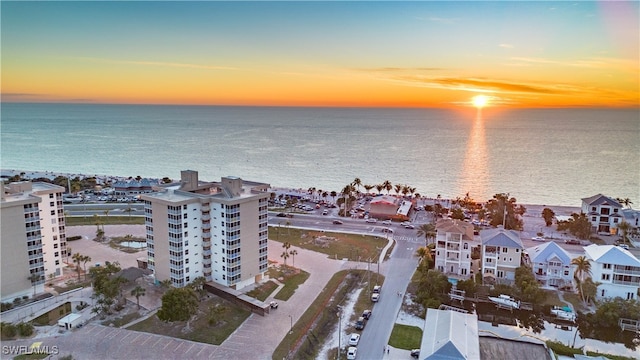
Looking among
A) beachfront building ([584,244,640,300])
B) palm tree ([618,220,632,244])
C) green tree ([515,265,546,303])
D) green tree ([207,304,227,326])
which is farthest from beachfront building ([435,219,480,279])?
palm tree ([618,220,632,244])

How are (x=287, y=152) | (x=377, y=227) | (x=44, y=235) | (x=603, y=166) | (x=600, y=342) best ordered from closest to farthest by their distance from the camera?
(x=600, y=342)
(x=44, y=235)
(x=377, y=227)
(x=603, y=166)
(x=287, y=152)

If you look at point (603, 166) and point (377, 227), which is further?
point (603, 166)

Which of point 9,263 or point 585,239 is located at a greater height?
point 9,263

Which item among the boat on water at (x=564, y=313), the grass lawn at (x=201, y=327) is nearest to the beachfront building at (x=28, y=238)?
the grass lawn at (x=201, y=327)

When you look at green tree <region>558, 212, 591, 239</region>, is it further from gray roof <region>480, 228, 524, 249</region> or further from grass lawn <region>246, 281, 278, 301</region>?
grass lawn <region>246, 281, 278, 301</region>

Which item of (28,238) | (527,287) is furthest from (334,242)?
(28,238)

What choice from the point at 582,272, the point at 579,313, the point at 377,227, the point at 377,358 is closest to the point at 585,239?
the point at 582,272

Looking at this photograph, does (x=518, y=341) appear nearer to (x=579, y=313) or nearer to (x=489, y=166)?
(x=579, y=313)
